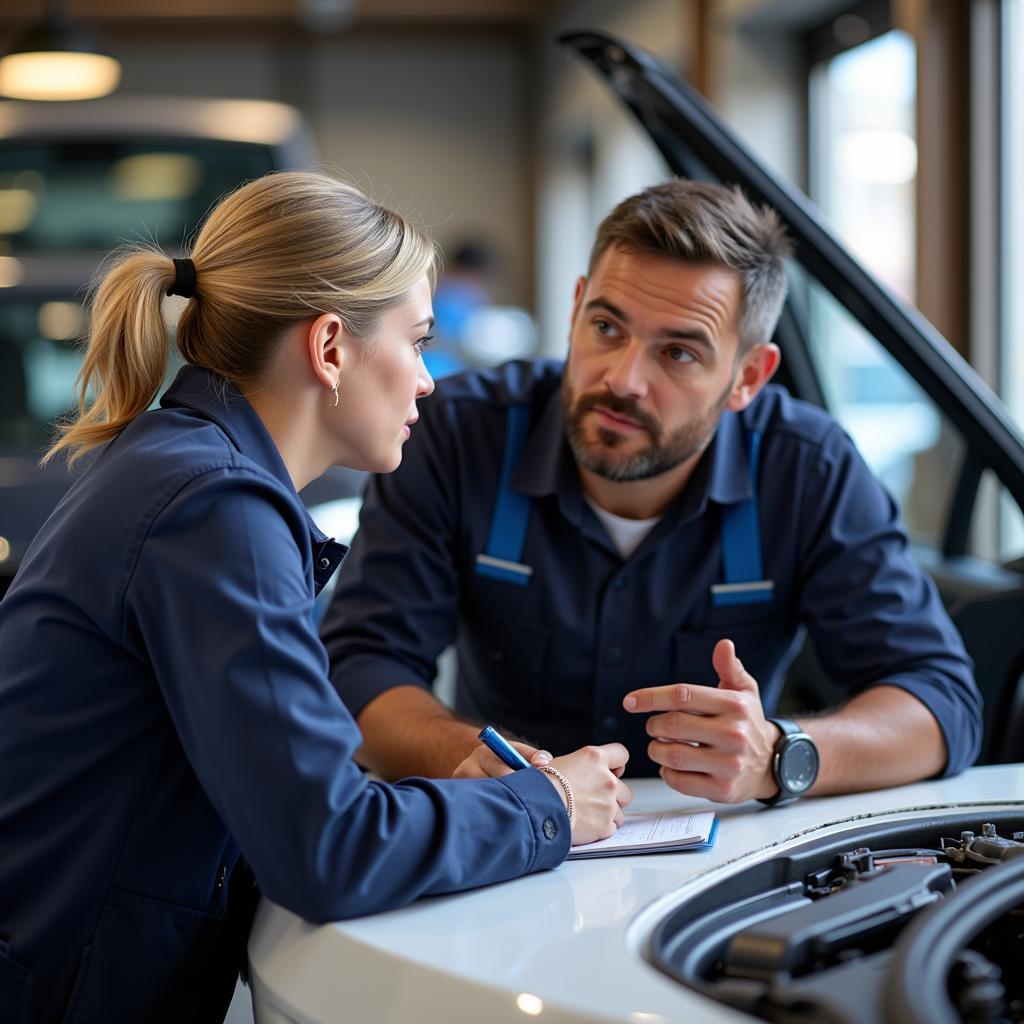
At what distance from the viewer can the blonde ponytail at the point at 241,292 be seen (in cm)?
A: 127

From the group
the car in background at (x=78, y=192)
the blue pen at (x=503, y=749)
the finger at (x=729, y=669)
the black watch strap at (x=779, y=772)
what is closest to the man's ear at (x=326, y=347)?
the blue pen at (x=503, y=749)

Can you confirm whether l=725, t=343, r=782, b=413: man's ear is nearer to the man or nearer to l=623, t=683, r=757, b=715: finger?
the man

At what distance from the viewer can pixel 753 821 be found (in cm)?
133

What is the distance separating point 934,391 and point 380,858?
3.60 ft

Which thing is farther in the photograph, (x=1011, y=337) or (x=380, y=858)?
(x=1011, y=337)

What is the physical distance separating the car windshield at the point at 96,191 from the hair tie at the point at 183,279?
2410 mm

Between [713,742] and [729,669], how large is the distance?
83 mm

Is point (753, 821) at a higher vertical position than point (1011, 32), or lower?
lower

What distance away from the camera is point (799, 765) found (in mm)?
1401

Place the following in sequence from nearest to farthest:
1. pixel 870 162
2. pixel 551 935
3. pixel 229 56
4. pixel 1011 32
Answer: pixel 551 935 → pixel 1011 32 → pixel 870 162 → pixel 229 56

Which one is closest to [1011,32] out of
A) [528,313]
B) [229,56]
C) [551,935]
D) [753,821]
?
[753,821]

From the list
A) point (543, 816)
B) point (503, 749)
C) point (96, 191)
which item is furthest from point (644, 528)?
point (96, 191)

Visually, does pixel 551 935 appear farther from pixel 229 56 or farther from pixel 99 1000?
pixel 229 56

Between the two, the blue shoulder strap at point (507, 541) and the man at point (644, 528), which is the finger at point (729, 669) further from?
the blue shoulder strap at point (507, 541)
